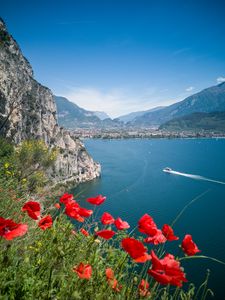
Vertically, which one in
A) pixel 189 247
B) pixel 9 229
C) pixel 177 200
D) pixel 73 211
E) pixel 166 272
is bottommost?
pixel 177 200

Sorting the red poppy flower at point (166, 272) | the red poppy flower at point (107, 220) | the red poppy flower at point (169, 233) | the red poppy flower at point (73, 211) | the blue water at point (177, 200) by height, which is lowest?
the blue water at point (177, 200)

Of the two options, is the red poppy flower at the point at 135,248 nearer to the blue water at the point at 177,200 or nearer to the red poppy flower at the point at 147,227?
the red poppy flower at the point at 147,227

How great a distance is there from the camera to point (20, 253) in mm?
2373

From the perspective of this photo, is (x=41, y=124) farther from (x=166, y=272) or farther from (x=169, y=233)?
(x=166, y=272)

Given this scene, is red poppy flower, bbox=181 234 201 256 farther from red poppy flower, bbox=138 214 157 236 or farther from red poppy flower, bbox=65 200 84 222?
red poppy flower, bbox=65 200 84 222

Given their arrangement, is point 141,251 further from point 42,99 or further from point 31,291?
point 42,99

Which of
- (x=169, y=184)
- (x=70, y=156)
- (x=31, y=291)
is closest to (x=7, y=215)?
(x=31, y=291)

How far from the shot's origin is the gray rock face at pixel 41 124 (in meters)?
47.5

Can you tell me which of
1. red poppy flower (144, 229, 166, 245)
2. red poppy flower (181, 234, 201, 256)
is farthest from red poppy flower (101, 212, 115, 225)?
red poppy flower (181, 234, 201, 256)

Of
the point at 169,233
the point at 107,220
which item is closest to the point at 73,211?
the point at 107,220

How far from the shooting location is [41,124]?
62969 millimetres

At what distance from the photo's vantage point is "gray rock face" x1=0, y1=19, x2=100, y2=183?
156ft

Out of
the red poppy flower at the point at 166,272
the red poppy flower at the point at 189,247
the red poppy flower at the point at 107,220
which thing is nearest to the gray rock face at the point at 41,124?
the red poppy flower at the point at 107,220

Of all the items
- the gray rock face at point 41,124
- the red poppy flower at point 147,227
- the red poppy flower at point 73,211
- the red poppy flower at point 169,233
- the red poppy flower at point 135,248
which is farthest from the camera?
the gray rock face at point 41,124
